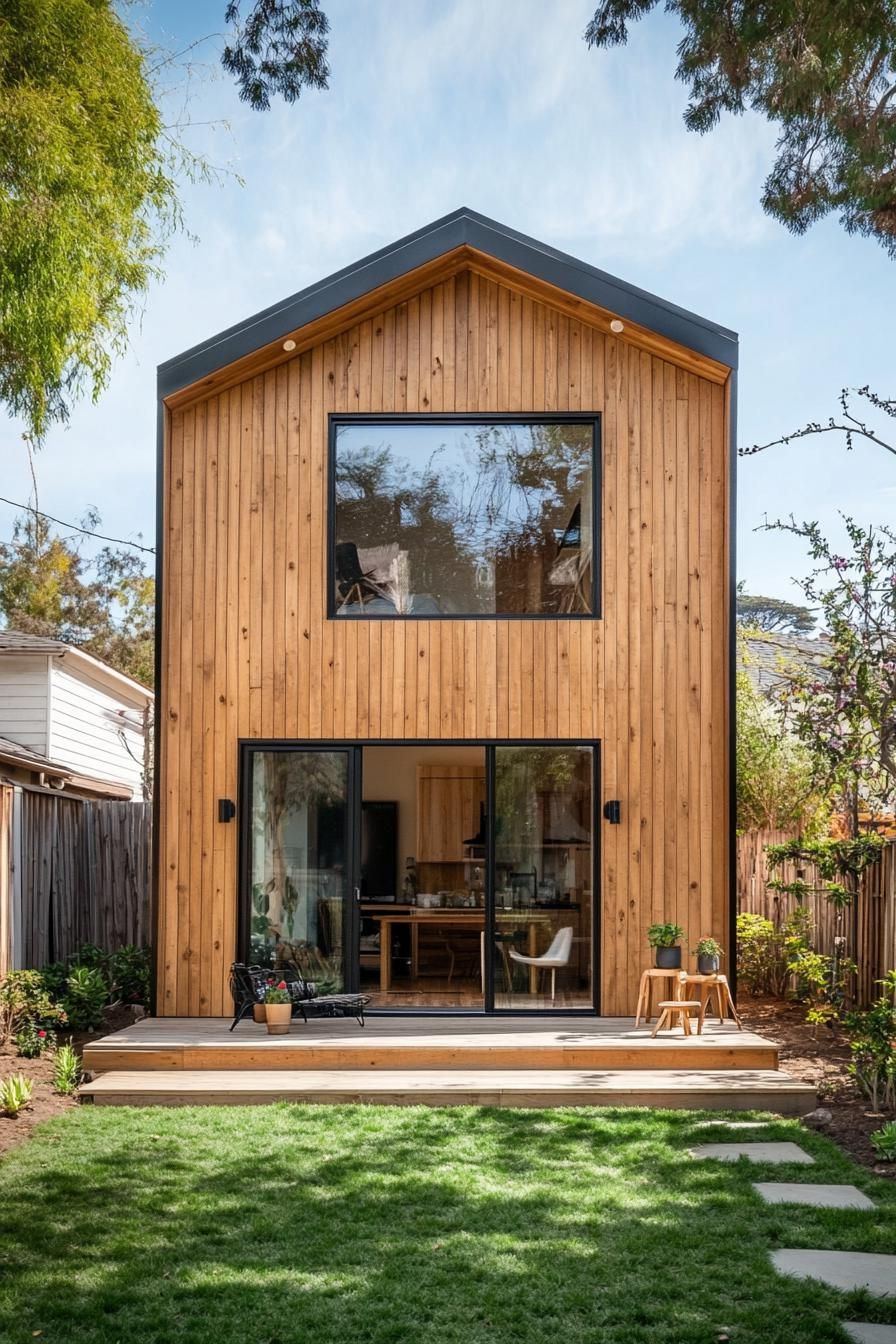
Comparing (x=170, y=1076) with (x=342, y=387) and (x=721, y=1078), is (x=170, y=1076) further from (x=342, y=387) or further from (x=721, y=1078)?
(x=342, y=387)

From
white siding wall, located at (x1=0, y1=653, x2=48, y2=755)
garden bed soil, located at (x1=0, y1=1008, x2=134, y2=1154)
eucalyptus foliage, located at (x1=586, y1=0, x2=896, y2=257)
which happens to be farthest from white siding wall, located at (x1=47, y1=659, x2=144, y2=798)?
eucalyptus foliage, located at (x1=586, y1=0, x2=896, y2=257)

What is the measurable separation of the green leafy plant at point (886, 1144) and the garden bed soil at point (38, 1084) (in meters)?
4.21

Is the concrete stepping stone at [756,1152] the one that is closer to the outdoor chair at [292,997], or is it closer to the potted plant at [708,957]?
the potted plant at [708,957]

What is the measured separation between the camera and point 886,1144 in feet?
20.0

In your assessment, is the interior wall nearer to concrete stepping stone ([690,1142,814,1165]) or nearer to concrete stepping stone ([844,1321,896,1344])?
concrete stepping stone ([690,1142,814,1165])

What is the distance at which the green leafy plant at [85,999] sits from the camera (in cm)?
967

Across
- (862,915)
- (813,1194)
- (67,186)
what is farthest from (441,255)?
(813,1194)

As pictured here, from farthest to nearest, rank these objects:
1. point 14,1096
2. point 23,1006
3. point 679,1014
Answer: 1. point 23,1006
2. point 679,1014
3. point 14,1096

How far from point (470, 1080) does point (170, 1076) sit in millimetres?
1842

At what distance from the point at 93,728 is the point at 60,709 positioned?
5.27 ft

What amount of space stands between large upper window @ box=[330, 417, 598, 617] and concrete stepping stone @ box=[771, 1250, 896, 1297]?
5.55 meters

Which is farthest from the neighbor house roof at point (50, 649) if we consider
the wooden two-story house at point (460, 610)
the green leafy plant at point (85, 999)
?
the green leafy plant at point (85, 999)

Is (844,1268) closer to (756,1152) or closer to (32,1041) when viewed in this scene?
(756,1152)

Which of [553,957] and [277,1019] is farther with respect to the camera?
[553,957]
